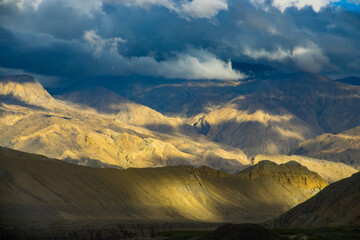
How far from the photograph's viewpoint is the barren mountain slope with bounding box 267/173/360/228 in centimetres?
13025

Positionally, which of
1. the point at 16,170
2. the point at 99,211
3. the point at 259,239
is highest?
the point at 16,170

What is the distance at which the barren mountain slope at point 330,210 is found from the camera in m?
130

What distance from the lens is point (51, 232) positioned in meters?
139

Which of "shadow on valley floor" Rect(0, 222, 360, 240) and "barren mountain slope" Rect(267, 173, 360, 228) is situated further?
"barren mountain slope" Rect(267, 173, 360, 228)

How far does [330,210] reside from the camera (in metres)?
138

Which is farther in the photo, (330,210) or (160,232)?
(160,232)

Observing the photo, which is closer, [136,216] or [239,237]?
[239,237]

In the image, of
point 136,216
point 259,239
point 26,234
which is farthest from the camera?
point 136,216

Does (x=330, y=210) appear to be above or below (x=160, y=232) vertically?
above

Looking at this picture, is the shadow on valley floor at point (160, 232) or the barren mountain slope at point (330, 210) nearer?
the shadow on valley floor at point (160, 232)

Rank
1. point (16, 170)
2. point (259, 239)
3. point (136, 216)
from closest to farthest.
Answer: point (259, 239) → point (16, 170) → point (136, 216)

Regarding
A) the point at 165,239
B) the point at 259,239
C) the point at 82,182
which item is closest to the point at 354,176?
the point at 165,239

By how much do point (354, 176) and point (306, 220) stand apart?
16319 millimetres

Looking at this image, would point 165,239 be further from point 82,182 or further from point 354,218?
point 82,182
